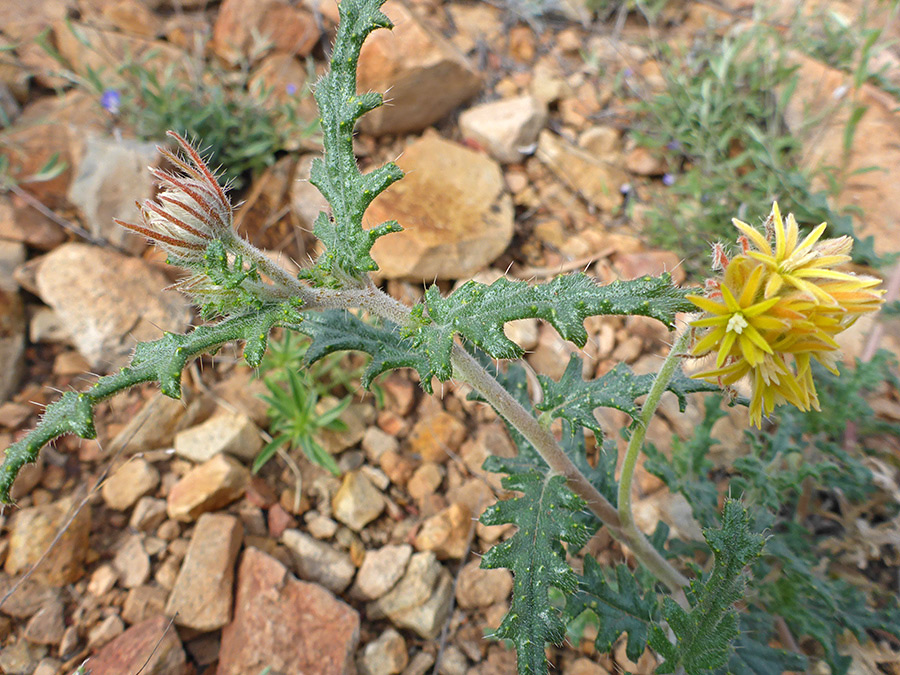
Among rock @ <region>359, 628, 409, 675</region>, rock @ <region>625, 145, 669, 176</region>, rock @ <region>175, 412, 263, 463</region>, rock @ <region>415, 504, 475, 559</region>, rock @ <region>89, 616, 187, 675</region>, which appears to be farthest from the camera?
rock @ <region>625, 145, 669, 176</region>

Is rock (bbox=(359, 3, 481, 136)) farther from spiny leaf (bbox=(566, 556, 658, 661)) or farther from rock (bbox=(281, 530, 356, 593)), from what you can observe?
spiny leaf (bbox=(566, 556, 658, 661))

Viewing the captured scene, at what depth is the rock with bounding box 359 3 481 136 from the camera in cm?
392

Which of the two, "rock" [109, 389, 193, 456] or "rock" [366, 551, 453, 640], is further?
"rock" [109, 389, 193, 456]

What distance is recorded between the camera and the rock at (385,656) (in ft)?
7.69

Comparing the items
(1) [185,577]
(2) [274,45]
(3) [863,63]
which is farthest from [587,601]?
(2) [274,45]

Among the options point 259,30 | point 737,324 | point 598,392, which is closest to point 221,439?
point 598,392

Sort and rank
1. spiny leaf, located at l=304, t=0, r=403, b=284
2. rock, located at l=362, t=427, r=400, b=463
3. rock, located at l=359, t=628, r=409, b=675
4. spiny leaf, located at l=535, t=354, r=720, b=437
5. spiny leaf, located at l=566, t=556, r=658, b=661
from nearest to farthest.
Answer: spiny leaf, located at l=304, t=0, r=403, b=284 < spiny leaf, located at l=535, t=354, r=720, b=437 < spiny leaf, located at l=566, t=556, r=658, b=661 < rock, located at l=359, t=628, r=409, b=675 < rock, located at l=362, t=427, r=400, b=463

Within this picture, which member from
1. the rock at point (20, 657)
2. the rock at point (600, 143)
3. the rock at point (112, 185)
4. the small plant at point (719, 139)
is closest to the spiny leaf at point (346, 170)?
the rock at point (20, 657)

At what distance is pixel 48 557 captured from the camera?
250cm

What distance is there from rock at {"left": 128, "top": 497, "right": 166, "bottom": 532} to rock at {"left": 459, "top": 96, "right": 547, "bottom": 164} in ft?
9.40

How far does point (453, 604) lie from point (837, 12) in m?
5.04

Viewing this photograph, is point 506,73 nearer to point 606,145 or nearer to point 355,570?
point 606,145

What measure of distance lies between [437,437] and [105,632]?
1.61 m

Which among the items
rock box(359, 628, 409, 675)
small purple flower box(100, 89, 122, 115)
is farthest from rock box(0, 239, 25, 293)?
rock box(359, 628, 409, 675)
